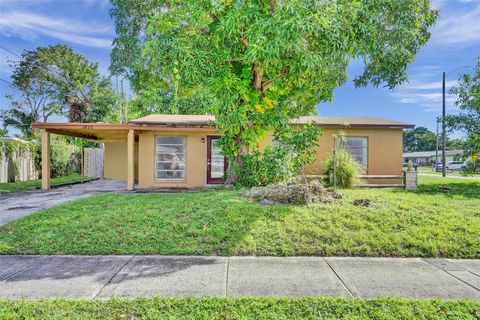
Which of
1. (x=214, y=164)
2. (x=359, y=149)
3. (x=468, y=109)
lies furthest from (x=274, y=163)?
(x=468, y=109)

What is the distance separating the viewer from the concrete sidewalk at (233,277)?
3.45m

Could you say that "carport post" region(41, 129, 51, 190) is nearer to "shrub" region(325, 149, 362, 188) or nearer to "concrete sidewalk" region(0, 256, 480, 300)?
"concrete sidewalk" region(0, 256, 480, 300)

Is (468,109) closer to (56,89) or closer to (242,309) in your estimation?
(242,309)

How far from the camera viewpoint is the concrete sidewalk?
3.45m

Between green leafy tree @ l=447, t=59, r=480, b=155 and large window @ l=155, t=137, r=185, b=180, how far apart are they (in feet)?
37.9

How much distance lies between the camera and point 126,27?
1452cm

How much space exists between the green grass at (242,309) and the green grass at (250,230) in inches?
65.3

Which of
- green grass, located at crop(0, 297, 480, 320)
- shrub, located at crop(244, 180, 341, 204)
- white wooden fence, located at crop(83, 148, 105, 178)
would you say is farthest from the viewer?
white wooden fence, located at crop(83, 148, 105, 178)

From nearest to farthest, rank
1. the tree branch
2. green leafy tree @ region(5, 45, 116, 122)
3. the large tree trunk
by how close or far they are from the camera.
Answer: the tree branch
the large tree trunk
green leafy tree @ region(5, 45, 116, 122)

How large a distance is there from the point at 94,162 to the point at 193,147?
10848 millimetres

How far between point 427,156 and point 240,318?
59140mm

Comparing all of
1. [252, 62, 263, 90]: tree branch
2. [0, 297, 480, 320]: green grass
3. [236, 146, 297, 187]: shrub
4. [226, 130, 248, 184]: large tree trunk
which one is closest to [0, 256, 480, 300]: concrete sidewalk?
[0, 297, 480, 320]: green grass

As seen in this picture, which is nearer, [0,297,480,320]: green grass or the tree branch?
[0,297,480,320]: green grass

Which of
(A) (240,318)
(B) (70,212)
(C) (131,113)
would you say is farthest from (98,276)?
(C) (131,113)
